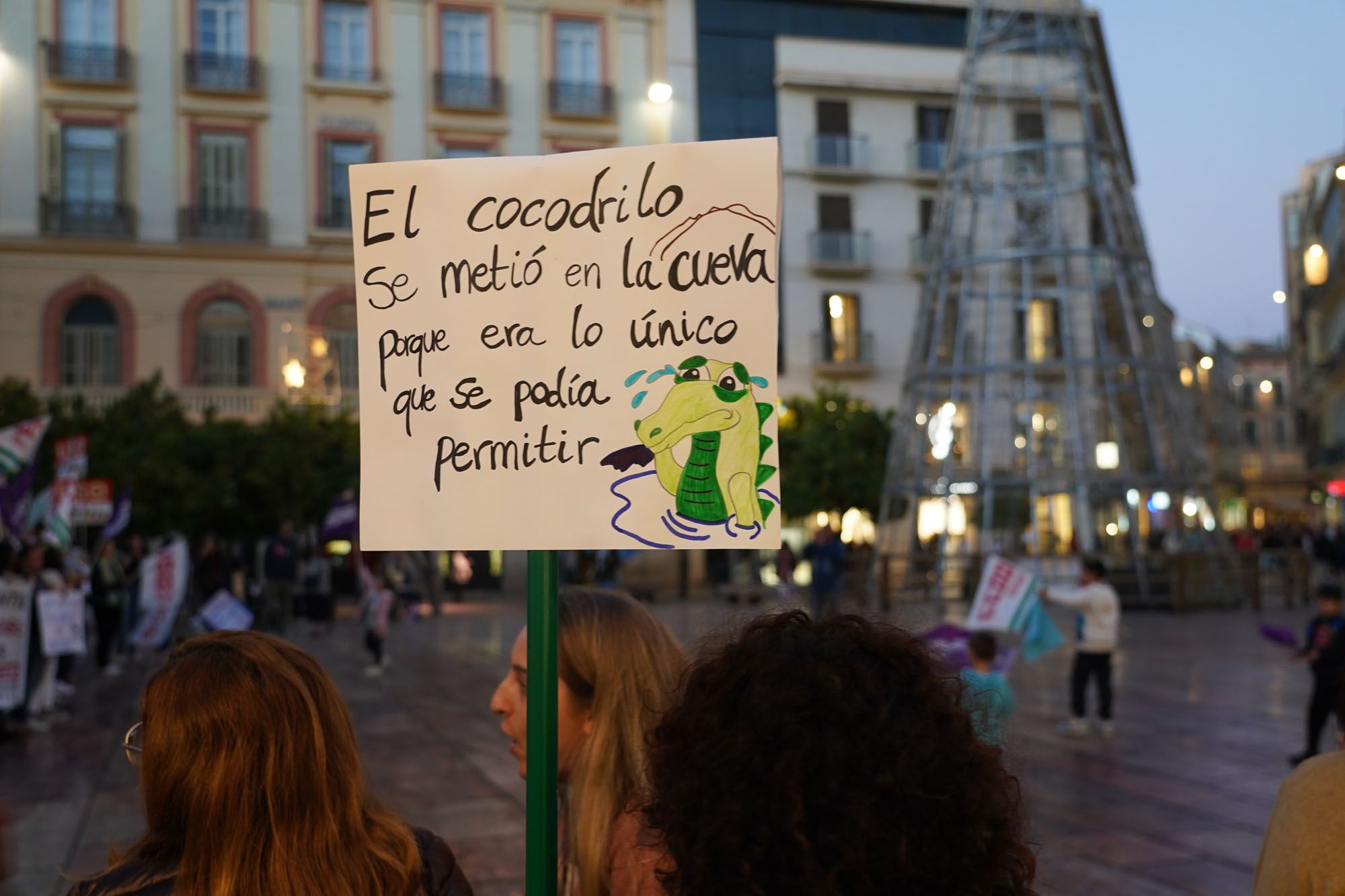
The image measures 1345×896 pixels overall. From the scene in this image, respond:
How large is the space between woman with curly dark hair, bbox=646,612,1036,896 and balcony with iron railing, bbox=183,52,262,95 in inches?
1226

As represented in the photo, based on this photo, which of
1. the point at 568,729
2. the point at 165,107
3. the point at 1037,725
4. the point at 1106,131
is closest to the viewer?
the point at 568,729

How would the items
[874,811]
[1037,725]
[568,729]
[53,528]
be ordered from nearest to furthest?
[874,811]
[568,729]
[1037,725]
[53,528]

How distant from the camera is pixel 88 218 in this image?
28922 millimetres

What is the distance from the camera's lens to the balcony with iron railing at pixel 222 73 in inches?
1169

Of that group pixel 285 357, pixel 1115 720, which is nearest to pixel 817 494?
pixel 285 357

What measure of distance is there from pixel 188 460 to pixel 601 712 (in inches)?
908

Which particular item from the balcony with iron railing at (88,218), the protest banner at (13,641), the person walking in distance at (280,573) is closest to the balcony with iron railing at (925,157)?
the balcony with iron railing at (88,218)

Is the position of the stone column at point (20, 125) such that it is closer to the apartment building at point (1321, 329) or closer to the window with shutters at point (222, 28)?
the window with shutters at point (222, 28)

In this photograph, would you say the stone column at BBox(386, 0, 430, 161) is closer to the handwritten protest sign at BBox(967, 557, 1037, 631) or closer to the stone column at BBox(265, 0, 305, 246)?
the stone column at BBox(265, 0, 305, 246)

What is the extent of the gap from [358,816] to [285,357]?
2912 cm

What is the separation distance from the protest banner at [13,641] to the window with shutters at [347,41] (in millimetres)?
22909

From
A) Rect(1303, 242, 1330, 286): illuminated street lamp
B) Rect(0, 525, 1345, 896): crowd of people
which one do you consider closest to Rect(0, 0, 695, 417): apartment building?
Rect(1303, 242, 1330, 286): illuminated street lamp

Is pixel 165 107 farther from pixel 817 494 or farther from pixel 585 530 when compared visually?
pixel 585 530

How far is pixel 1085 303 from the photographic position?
3148 centimetres
